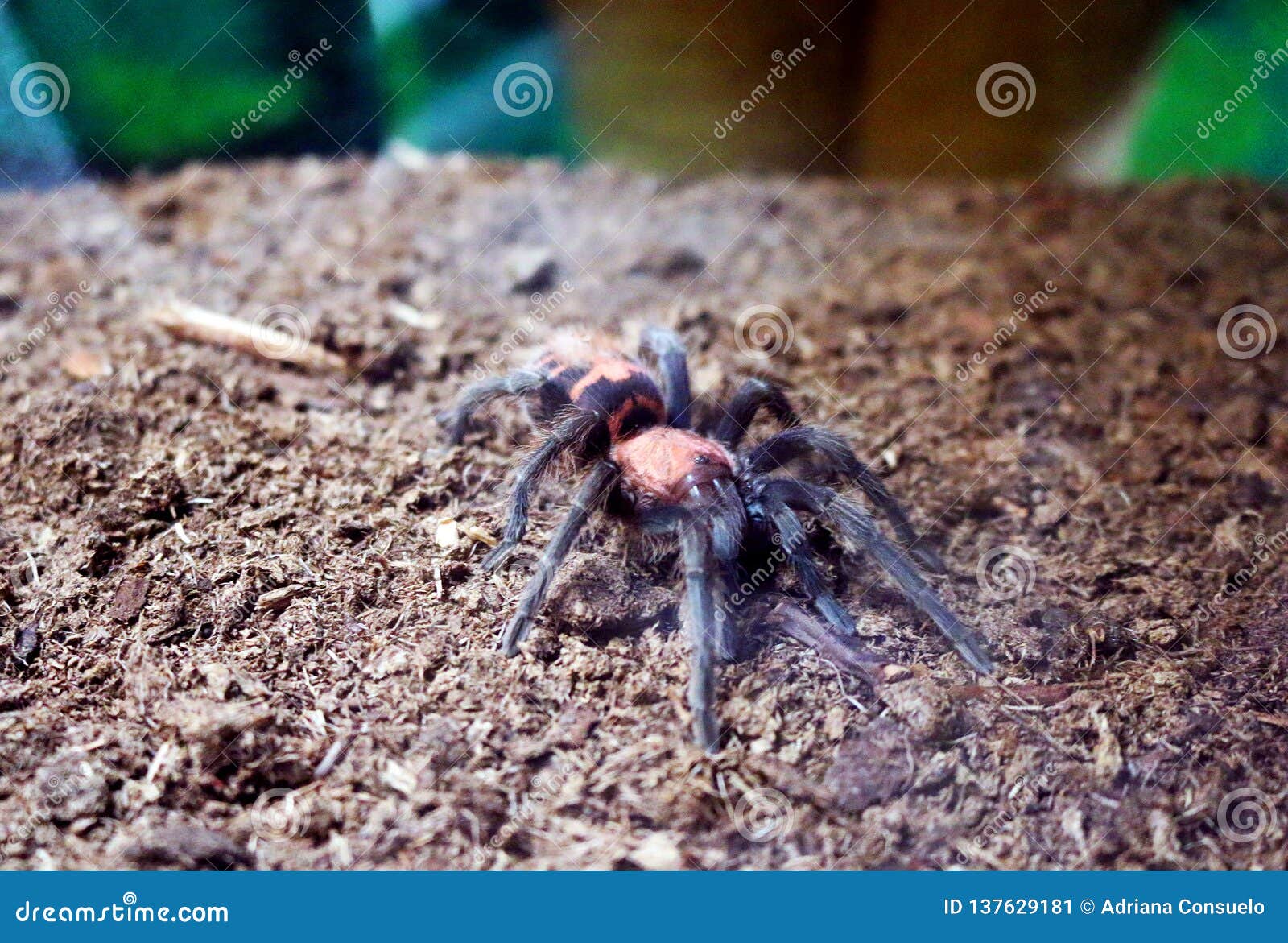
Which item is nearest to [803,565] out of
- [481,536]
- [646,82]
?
[481,536]

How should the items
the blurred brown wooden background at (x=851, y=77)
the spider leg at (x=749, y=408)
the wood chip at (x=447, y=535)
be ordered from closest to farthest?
the wood chip at (x=447, y=535)
the spider leg at (x=749, y=408)
the blurred brown wooden background at (x=851, y=77)

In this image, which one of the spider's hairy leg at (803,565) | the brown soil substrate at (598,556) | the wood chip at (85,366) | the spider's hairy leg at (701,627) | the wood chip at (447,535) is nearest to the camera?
the brown soil substrate at (598,556)

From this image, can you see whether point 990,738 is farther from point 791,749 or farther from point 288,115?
point 288,115

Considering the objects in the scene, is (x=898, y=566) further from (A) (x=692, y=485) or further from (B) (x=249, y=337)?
(B) (x=249, y=337)

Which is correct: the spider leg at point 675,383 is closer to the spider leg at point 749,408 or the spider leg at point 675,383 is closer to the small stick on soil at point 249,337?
the spider leg at point 749,408

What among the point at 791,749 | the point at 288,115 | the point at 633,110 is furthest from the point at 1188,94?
the point at 288,115

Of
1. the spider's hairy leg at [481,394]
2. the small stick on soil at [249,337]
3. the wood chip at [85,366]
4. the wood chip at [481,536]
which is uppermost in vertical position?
the small stick on soil at [249,337]

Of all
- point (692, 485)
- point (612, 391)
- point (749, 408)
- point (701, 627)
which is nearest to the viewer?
point (701, 627)

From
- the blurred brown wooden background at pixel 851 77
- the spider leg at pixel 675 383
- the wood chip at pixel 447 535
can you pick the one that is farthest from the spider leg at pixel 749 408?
the blurred brown wooden background at pixel 851 77
